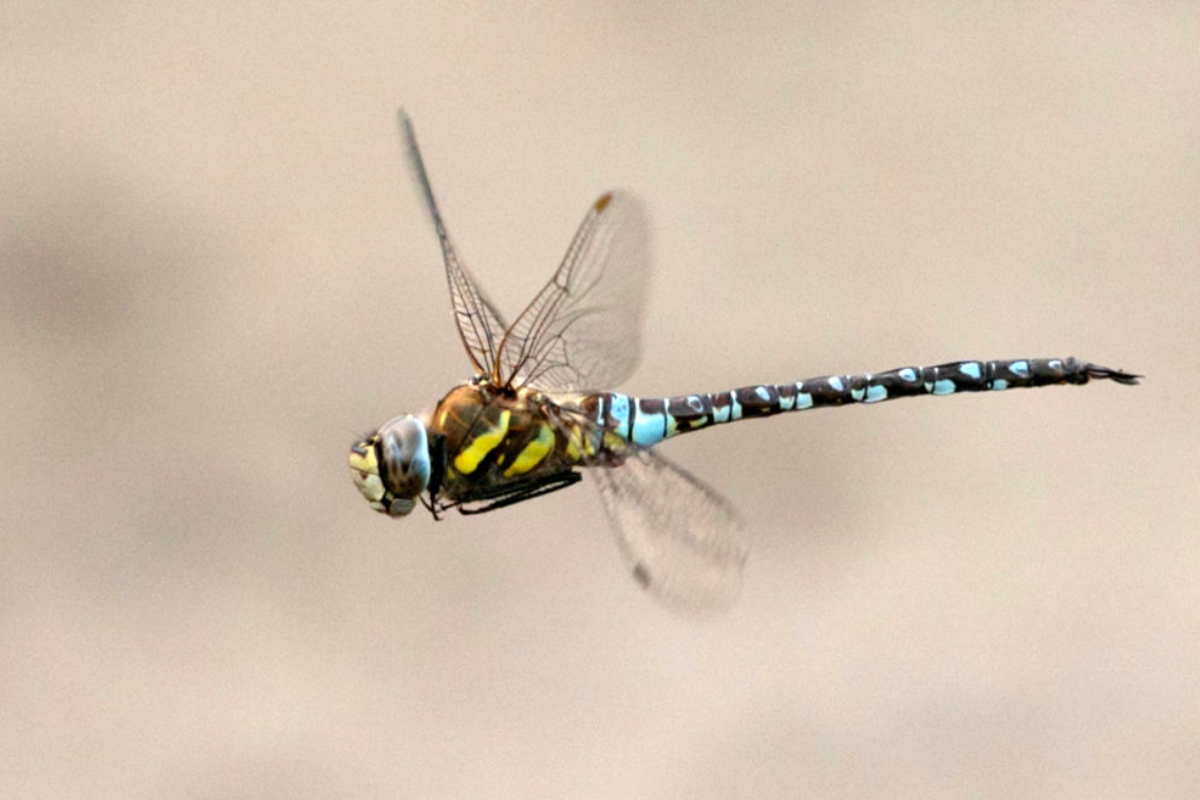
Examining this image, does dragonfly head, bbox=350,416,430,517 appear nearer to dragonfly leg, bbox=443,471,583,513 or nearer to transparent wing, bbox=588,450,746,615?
dragonfly leg, bbox=443,471,583,513

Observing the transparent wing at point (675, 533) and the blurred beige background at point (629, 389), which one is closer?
the transparent wing at point (675, 533)

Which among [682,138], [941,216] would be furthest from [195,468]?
[941,216]

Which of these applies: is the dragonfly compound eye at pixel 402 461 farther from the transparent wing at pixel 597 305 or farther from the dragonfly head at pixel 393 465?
the transparent wing at pixel 597 305

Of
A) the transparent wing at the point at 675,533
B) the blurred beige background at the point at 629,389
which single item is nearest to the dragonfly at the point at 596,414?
the transparent wing at the point at 675,533

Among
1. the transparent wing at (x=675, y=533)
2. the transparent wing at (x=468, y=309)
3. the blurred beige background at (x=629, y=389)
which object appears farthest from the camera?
the blurred beige background at (x=629, y=389)

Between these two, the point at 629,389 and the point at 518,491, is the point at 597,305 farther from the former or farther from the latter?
the point at 629,389

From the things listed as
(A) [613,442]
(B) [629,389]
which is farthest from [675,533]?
(B) [629,389]
